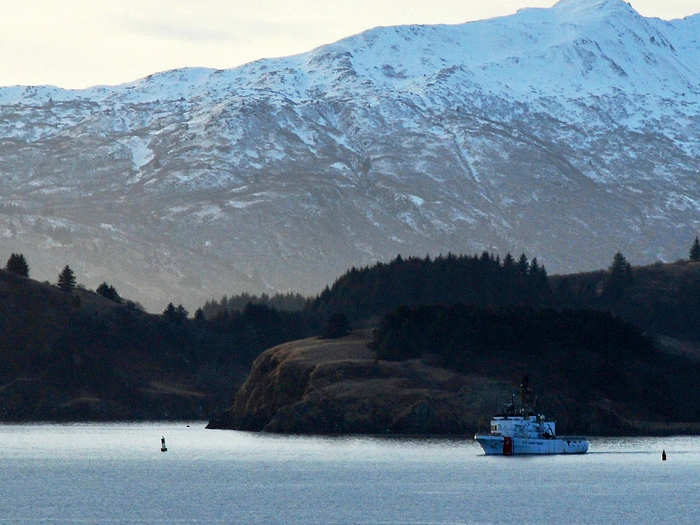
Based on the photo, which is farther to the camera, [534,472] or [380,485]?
[534,472]

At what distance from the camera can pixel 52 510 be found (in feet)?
509

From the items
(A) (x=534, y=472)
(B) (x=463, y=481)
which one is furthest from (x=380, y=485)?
(A) (x=534, y=472)

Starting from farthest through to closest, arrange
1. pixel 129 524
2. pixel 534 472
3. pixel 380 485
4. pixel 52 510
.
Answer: pixel 534 472 → pixel 380 485 → pixel 52 510 → pixel 129 524

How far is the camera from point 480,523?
473ft

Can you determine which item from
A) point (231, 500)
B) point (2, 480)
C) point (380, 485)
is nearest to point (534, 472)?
point (380, 485)

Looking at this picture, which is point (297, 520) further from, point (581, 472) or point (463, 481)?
point (581, 472)

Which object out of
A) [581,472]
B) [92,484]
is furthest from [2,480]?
[581,472]

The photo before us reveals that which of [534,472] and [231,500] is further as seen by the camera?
Result: [534,472]

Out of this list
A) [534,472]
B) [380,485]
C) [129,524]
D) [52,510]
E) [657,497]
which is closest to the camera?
[129,524]

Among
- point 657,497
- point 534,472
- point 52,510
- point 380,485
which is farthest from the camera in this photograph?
point 534,472

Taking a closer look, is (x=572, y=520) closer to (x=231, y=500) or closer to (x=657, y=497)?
(x=657, y=497)

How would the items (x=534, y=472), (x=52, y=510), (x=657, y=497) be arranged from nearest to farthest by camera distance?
(x=52, y=510)
(x=657, y=497)
(x=534, y=472)

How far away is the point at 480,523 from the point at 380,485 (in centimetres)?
3638

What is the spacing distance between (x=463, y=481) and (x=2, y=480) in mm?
50917
